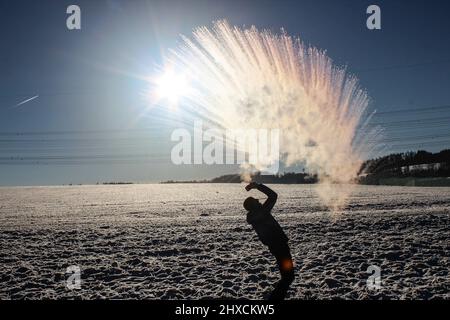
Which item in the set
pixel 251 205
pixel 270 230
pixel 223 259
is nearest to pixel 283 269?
pixel 270 230

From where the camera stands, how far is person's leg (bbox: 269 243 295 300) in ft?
28.3

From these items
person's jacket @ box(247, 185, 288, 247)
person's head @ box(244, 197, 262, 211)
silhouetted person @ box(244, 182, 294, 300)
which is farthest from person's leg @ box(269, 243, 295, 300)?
person's head @ box(244, 197, 262, 211)

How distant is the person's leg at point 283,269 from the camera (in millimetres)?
8641

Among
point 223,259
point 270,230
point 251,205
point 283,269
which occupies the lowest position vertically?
point 223,259

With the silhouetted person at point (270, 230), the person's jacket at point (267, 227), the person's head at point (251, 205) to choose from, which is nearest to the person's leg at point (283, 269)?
the silhouetted person at point (270, 230)

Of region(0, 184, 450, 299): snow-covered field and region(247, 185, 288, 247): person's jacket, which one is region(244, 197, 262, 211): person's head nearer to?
region(247, 185, 288, 247): person's jacket

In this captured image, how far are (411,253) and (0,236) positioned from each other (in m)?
18.3

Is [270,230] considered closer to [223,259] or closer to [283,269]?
[283,269]

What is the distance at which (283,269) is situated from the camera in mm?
9016

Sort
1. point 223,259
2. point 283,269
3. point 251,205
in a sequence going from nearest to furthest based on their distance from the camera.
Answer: point 251,205
point 283,269
point 223,259

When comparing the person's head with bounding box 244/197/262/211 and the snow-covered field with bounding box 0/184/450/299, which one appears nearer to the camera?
the person's head with bounding box 244/197/262/211
